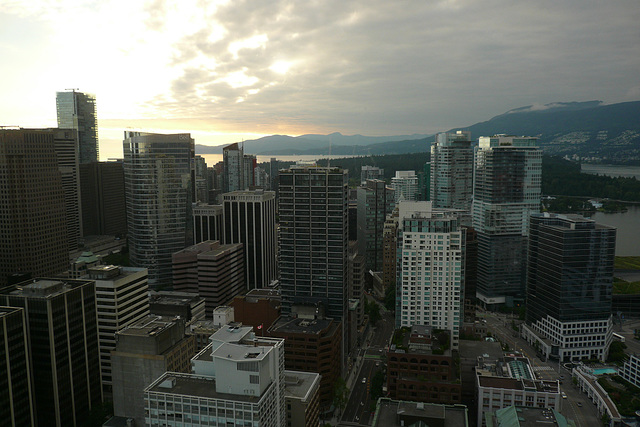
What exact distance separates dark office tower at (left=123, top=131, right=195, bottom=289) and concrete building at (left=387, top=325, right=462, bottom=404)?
203 feet

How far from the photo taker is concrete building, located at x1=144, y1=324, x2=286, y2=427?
32.5 meters

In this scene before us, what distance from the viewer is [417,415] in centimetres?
4256

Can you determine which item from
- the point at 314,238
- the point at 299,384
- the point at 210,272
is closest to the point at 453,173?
the point at 210,272

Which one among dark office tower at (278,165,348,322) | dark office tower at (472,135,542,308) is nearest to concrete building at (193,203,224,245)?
dark office tower at (278,165,348,322)

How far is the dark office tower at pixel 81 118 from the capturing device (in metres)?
166

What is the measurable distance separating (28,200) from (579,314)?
89733 mm

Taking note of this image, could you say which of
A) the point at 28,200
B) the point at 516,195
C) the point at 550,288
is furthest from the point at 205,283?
the point at 516,195

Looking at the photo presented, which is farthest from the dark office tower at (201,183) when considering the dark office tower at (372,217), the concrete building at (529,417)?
the concrete building at (529,417)

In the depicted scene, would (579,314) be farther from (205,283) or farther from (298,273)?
(205,283)

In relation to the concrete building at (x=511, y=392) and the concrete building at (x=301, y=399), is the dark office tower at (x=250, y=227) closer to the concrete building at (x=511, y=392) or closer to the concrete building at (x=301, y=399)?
the concrete building at (x=301, y=399)

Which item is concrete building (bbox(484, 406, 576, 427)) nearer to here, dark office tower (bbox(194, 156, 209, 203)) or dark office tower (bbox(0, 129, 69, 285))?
dark office tower (bbox(0, 129, 69, 285))

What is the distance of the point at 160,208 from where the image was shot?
99.8m

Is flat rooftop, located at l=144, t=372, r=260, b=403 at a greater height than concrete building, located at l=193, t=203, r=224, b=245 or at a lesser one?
lesser

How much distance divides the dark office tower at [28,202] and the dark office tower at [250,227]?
32.1 meters
